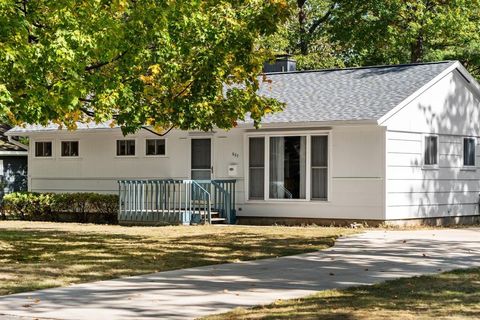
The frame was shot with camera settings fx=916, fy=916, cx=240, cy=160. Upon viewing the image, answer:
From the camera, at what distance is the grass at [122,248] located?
14.4 meters

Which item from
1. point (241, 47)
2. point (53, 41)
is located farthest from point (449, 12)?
point (53, 41)

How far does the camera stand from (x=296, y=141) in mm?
26578

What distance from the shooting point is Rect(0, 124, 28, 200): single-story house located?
36.3 m

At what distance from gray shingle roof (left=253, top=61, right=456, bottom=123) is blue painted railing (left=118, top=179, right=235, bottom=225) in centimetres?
271

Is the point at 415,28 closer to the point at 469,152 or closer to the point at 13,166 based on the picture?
the point at 469,152

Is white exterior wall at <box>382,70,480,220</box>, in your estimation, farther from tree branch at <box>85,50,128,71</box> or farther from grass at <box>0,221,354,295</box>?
tree branch at <box>85,50,128,71</box>

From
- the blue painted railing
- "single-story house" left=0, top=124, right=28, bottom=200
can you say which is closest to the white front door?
the blue painted railing

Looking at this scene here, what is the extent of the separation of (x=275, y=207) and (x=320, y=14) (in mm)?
23262

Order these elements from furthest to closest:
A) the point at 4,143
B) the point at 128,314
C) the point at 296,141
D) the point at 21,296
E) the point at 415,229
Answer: the point at 4,143
the point at 296,141
the point at 415,229
the point at 21,296
the point at 128,314

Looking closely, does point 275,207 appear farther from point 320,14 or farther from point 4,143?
point 320,14

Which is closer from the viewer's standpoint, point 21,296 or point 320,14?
point 21,296

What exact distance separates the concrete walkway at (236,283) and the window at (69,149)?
14.6 m

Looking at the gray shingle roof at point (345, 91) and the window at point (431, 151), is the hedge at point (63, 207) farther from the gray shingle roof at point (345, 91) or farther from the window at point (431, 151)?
the window at point (431, 151)

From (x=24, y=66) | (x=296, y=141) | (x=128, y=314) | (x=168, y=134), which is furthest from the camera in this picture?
(x=168, y=134)
